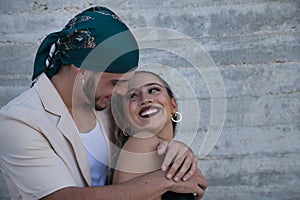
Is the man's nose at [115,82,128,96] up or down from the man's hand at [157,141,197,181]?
up

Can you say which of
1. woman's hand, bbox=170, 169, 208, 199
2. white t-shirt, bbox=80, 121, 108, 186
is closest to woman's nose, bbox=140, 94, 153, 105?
white t-shirt, bbox=80, 121, 108, 186

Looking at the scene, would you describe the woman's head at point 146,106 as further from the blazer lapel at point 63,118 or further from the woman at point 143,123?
the blazer lapel at point 63,118

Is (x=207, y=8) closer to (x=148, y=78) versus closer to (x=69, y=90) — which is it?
(x=148, y=78)

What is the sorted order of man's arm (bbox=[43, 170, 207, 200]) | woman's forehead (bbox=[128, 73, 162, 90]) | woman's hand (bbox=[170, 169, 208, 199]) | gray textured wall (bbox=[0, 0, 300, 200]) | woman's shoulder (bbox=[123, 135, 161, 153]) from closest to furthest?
man's arm (bbox=[43, 170, 207, 200]) < woman's hand (bbox=[170, 169, 208, 199]) < woman's shoulder (bbox=[123, 135, 161, 153]) < woman's forehead (bbox=[128, 73, 162, 90]) < gray textured wall (bbox=[0, 0, 300, 200])

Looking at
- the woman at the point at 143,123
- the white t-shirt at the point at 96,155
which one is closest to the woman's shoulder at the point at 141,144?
the woman at the point at 143,123

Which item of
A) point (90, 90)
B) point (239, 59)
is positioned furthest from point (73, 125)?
point (239, 59)

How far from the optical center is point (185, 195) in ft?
8.57

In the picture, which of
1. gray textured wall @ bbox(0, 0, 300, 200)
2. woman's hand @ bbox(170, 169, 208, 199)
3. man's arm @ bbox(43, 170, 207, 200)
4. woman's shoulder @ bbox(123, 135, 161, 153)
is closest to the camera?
man's arm @ bbox(43, 170, 207, 200)

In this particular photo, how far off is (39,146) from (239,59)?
2.07 metres

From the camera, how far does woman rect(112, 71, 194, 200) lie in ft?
8.58

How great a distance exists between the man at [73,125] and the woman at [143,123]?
0.08 meters

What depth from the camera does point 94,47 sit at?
8.44ft

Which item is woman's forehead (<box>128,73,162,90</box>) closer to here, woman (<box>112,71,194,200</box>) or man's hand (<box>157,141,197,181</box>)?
woman (<box>112,71,194,200</box>)

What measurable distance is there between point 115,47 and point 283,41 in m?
1.87
